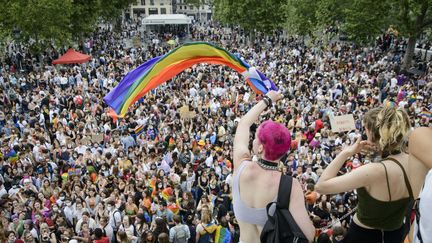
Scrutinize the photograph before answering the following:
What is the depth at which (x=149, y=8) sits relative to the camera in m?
80.9

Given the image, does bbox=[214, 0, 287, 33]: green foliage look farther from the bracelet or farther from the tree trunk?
the bracelet

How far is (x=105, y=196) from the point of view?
364 inches

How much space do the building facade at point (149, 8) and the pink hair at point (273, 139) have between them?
3221 inches

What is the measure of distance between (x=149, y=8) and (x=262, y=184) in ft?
272

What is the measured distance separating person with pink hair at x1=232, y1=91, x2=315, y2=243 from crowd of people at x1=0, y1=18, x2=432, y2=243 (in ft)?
4.03

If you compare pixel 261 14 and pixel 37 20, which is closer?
pixel 37 20

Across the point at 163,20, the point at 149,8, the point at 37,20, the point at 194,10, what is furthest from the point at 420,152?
the point at 194,10

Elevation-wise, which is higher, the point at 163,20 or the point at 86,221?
the point at 163,20

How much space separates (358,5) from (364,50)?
558cm

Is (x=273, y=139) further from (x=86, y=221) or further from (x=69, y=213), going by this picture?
(x=69, y=213)

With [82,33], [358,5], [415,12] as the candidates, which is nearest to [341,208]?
[415,12]

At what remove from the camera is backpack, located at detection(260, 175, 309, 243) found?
7.59ft

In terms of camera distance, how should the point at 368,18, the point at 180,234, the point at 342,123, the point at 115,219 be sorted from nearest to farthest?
the point at 180,234
the point at 115,219
the point at 342,123
the point at 368,18

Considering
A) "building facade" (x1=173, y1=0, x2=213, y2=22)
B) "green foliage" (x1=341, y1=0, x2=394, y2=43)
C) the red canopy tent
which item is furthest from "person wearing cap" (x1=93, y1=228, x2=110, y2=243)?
"building facade" (x1=173, y1=0, x2=213, y2=22)
